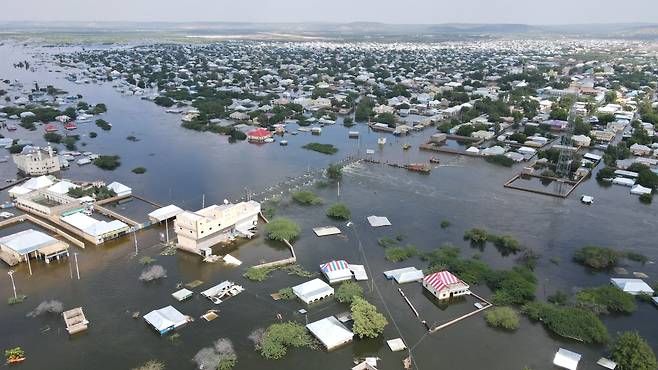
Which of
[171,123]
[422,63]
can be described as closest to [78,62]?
[171,123]

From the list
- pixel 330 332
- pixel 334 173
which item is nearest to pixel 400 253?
pixel 330 332

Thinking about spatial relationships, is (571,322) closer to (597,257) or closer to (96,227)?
(597,257)

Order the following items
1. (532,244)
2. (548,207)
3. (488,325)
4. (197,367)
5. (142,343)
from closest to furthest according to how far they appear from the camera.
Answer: (197,367) < (142,343) < (488,325) < (532,244) < (548,207)

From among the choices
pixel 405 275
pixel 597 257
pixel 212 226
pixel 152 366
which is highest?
pixel 212 226

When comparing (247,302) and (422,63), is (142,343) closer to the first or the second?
(247,302)

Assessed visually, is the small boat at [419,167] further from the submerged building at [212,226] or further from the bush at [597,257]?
the submerged building at [212,226]
